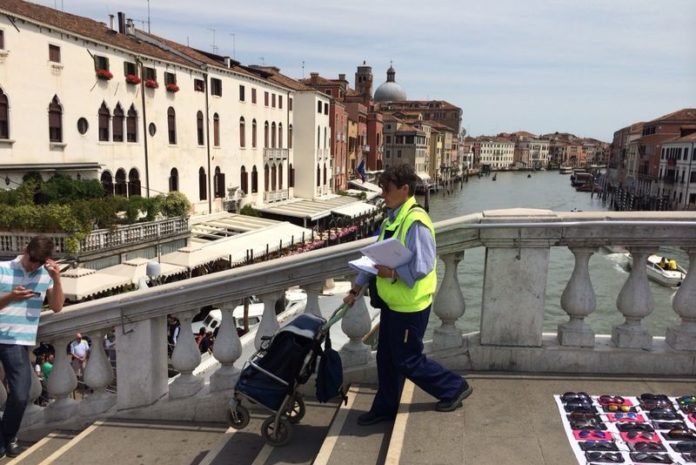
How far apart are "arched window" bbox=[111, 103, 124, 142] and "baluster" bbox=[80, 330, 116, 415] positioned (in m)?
20.7

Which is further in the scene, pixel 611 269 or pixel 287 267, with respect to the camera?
pixel 611 269

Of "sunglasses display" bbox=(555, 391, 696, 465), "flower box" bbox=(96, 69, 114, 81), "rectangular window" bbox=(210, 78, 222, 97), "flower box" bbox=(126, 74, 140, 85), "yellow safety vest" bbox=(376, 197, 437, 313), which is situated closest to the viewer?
"sunglasses display" bbox=(555, 391, 696, 465)

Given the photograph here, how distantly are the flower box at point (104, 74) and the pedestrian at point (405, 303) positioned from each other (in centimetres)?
2102

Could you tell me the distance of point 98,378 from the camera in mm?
3346

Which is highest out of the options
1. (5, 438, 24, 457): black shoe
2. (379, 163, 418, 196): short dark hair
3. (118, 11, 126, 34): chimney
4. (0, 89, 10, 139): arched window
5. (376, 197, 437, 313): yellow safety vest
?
(118, 11, 126, 34): chimney

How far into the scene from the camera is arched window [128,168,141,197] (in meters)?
23.1

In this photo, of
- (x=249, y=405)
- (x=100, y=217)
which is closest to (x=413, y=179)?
(x=249, y=405)

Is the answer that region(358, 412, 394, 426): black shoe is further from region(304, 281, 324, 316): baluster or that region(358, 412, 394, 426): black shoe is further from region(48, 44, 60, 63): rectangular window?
region(48, 44, 60, 63): rectangular window

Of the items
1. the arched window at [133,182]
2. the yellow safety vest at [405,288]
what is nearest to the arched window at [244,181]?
the arched window at [133,182]

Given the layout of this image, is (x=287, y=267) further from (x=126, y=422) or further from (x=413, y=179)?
(x=126, y=422)

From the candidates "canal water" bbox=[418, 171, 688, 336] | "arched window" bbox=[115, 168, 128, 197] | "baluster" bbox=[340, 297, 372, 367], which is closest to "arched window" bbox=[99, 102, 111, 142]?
"arched window" bbox=[115, 168, 128, 197]

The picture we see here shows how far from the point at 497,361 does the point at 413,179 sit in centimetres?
127

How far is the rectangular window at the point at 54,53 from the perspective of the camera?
1870 cm

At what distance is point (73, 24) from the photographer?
20.9 meters
